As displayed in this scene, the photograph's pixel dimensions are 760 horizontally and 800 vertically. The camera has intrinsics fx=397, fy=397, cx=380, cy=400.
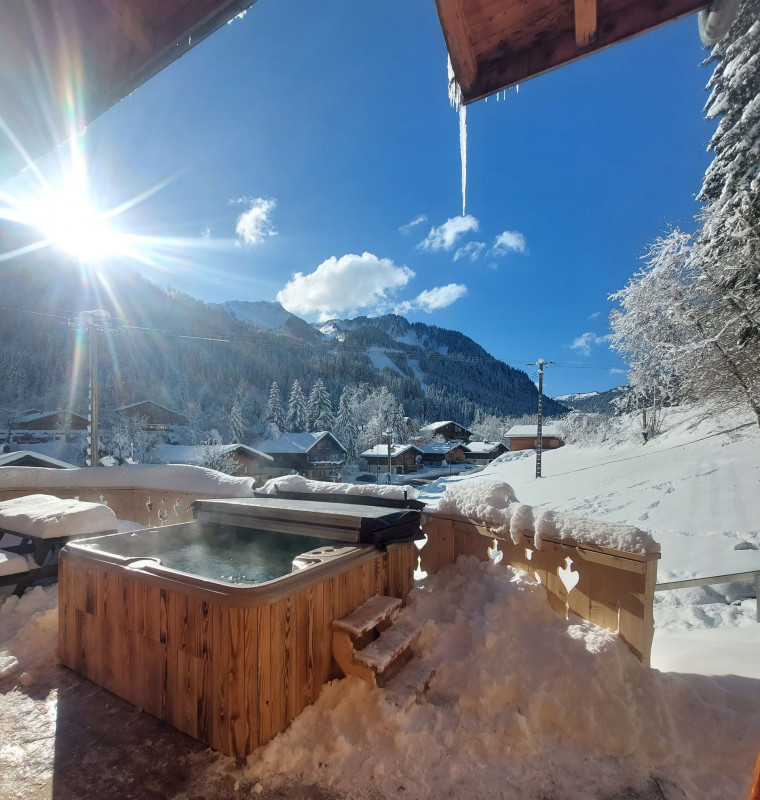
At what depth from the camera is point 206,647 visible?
161cm

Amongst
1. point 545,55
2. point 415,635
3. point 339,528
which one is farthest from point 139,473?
point 545,55

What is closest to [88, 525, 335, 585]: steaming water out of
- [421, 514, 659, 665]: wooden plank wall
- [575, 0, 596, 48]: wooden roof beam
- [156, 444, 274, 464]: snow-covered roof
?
[421, 514, 659, 665]: wooden plank wall

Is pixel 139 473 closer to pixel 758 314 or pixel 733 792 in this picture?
pixel 733 792

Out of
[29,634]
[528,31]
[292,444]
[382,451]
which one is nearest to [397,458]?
[382,451]

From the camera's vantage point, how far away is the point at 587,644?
6.05ft

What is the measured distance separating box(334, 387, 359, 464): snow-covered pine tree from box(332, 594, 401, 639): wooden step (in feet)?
108

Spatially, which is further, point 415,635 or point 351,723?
point 415,635

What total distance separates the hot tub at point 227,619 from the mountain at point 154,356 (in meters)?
9.71

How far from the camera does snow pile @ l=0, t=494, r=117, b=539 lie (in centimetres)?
291

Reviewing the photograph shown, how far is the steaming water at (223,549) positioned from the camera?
2664mm

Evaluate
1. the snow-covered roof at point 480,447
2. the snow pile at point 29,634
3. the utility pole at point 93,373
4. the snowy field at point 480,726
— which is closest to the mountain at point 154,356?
the utility pole at point 93,373

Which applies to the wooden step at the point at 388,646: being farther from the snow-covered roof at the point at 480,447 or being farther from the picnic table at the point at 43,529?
the snow-covered roof at the point at 480,447

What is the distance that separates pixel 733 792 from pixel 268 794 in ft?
5.39

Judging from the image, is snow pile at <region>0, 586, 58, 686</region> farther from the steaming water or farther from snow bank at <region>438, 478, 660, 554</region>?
snow bank at <region>438, 478, 660, 554</region>
